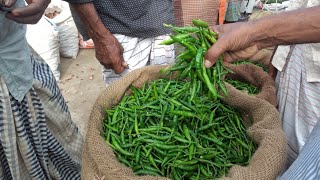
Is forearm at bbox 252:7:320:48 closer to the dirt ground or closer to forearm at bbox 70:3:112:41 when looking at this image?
forearm at bbox 70:3:112:41

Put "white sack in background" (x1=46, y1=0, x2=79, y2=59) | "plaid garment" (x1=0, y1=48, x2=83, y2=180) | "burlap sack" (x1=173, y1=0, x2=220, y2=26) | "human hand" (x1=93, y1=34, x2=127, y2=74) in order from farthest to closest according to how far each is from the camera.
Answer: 1. "white sack in background" (x1=46, y1=0, x2=79, y2=59)
2. "burlap sack" (x1=173, y1=0, x2=220, y2=26)
3. "human hand" (x1=93, y1=34, x2=127, y2=74)
4. "plaid garment" (x1=0, y1=48, x2=83, y2=180)

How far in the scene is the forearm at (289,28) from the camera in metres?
1.51

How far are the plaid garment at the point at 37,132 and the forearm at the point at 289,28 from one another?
1411mm

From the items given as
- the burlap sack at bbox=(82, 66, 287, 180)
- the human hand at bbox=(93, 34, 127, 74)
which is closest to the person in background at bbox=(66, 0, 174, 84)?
the human hand at bbox=(93, 34, 127, 74)

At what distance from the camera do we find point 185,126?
1.97 metres

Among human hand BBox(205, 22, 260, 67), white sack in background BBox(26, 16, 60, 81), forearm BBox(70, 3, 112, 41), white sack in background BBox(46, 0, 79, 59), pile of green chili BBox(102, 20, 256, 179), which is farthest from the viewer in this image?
white sack in background BBox(46, 0, 79, 59)

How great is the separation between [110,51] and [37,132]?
725 mm

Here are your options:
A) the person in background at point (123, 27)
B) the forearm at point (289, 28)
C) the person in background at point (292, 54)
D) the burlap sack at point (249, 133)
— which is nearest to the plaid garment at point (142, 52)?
the person in background at point (123, 27)

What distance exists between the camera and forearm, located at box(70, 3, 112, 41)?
225cm

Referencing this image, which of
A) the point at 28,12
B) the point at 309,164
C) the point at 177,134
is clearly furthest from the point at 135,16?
the point at 309,164

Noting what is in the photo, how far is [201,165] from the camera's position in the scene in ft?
5.93

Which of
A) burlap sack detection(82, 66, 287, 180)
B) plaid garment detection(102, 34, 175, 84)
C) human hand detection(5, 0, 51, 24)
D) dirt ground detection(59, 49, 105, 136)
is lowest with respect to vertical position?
dirt ground detection(59, 49, 105, 136)

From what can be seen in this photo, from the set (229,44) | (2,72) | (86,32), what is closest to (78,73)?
(86,32)

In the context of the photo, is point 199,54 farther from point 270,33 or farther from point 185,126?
point 185,126
